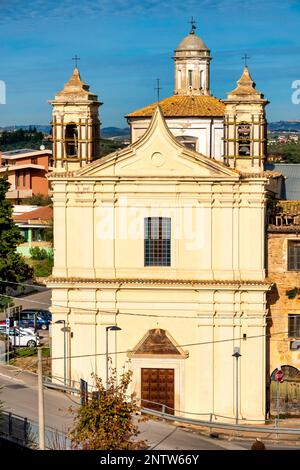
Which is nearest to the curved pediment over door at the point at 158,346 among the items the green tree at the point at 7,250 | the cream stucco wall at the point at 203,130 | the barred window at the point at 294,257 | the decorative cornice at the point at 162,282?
the decorative cornice at the point at 162,282

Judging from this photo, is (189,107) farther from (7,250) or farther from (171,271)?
(7,250)

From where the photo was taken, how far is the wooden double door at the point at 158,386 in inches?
1857

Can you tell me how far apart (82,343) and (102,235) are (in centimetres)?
395

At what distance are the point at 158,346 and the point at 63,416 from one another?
5.07 metres

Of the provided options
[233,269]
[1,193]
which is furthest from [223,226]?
[1,193]

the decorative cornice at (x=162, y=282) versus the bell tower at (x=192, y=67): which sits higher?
the bell tower at (x=192, y=67)

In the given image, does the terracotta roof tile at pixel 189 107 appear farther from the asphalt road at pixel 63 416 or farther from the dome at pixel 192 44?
the asphalt road at pixel 63 416

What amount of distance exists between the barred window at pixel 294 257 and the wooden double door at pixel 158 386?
590 centimetres

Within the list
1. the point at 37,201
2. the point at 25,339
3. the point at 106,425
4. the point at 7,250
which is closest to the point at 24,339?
the point at 25,339

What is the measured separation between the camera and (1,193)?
6781 centimetres

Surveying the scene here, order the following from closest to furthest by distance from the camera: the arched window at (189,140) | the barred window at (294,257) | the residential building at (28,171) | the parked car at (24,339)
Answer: the barred window at (294,257)
the parked car at (24,339)
the arched window at (189,140)
the residential building at (28,171)

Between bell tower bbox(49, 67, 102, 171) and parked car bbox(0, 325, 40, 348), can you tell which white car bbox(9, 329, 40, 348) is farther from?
bell tower bbox(49, 67, 102, 171)

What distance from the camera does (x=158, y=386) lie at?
4728cm
